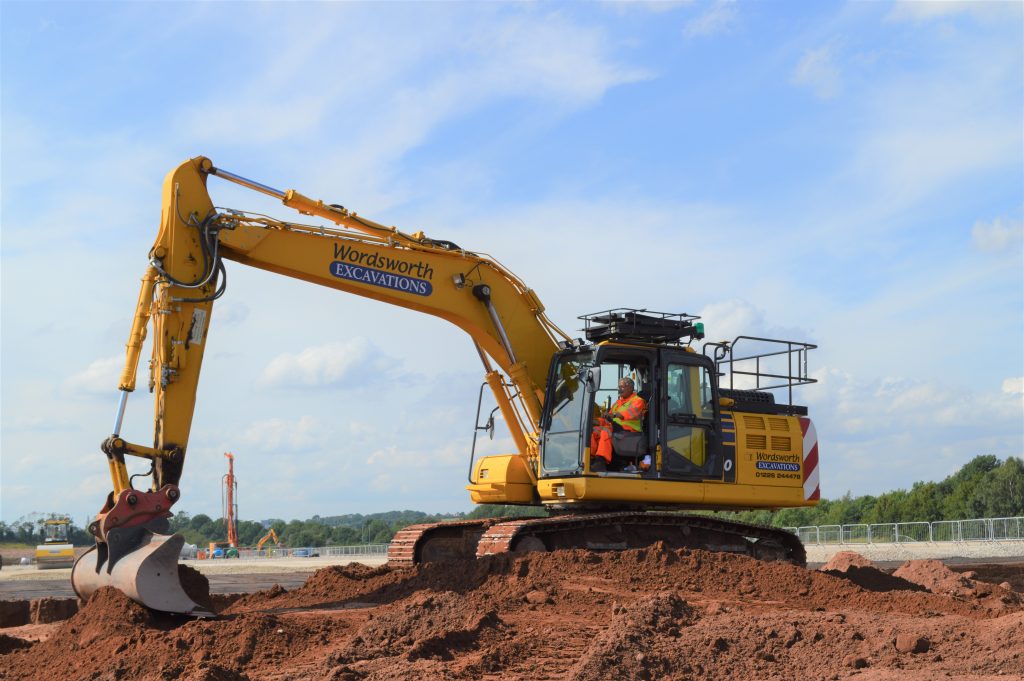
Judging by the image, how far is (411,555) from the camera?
1480cm

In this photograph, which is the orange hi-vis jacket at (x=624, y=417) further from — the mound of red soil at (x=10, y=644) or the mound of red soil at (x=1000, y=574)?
the mound of red soil at (x=1000, y=574)

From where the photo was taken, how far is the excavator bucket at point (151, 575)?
10.6 metres

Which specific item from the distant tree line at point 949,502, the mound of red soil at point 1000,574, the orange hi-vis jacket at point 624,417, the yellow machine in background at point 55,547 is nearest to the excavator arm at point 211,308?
the orange hi-vis jacket at point 624,417

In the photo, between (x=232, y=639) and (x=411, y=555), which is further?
(x=411, y=555)

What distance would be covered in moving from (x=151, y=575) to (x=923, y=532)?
3737 centimetres

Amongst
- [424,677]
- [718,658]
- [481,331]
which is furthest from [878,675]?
[481,331]

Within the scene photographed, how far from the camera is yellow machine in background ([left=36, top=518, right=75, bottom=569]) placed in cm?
3866

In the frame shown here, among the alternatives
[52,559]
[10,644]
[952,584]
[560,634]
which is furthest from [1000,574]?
[52,559]

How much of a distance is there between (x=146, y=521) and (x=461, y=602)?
3.47 m

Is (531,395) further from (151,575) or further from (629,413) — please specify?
(151,575)

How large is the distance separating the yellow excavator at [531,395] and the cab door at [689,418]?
0.07 ft

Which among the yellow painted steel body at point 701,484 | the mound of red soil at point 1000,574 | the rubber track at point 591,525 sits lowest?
the mound of red soil at point 1000,574

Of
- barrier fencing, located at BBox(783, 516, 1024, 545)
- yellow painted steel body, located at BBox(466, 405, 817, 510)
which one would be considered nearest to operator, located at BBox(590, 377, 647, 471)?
yellow painted steel body, located at BBox(466, 405, 817, 510)

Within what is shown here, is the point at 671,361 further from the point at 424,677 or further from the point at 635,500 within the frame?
the point at 424,677
